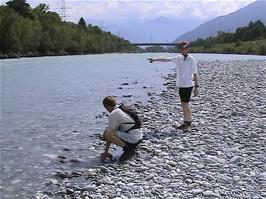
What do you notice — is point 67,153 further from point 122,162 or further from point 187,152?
point 187,152

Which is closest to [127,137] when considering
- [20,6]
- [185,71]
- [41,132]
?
[185,71]

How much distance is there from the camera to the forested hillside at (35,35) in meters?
112

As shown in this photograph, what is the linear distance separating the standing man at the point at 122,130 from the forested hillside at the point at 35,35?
99010mm

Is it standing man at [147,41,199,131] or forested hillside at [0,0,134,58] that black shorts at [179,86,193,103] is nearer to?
standing man at [147,41,199,131]

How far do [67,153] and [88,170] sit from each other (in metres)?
2.45

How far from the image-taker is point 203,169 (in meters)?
10.9

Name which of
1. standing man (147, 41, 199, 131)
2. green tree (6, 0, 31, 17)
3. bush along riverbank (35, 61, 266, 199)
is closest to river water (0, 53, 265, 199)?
bush along riverbank (35, 61, 266, 199)

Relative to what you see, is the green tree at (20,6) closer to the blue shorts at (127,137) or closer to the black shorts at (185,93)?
the black shorts at (185,93)

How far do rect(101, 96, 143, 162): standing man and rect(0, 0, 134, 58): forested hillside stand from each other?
325 feet

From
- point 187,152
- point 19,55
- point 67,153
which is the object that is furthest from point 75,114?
point 19,55

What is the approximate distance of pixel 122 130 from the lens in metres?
12.1

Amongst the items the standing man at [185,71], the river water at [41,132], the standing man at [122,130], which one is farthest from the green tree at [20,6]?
the standing man at [122,130]

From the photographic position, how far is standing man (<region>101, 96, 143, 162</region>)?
11.8 meters

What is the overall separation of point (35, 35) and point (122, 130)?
4731 inches
